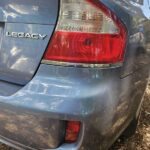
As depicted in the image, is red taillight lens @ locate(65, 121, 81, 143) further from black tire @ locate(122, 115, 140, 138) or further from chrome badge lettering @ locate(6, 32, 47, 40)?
black tire @ locate(122, 115, 140, 138)

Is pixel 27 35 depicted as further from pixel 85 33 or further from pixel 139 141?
pixel 139 141

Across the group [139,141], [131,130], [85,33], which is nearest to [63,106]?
[85,33]

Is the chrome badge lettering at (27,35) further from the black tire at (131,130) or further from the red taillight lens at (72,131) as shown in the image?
the black tire at (131,130)

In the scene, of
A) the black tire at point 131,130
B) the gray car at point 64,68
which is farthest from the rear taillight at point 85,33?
the black tire at point 131,130

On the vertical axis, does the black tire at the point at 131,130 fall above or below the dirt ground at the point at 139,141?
above

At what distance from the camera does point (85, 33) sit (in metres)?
2.10

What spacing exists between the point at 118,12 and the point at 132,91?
0.66m

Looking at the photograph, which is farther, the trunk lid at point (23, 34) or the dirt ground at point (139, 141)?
the dirt ground at point (139, 141)

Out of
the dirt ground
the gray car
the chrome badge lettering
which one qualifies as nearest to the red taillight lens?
the gray car

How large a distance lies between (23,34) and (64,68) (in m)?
0.34

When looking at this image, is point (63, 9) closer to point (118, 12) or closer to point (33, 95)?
point (118, 12)

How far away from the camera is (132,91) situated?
8.40 ft

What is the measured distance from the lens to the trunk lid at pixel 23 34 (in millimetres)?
2135

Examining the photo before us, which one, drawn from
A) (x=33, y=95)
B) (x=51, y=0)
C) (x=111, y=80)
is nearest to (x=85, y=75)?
(x=111, y=80)
